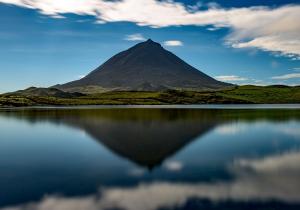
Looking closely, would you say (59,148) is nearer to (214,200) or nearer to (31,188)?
(31,188)

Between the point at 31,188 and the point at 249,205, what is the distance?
13.4 metres

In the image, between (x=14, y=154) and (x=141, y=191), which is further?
(x=14, y=154)

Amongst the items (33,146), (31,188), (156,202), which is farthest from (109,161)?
(33,146)

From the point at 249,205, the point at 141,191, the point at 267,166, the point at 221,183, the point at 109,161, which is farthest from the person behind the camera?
the point at 109,161

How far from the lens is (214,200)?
19.7 meters

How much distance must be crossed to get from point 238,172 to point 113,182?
31.4 ft

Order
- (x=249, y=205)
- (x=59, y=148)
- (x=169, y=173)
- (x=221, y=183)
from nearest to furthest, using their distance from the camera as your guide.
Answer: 1. (x=249, y=205)
2. (x=221, y=183)
3. (x=169, y=173)
4. (x=59, y=148)

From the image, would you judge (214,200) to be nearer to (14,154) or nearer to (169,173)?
(169,173)

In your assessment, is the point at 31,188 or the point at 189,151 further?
the point at 189,151

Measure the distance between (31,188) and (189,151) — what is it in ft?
61.8

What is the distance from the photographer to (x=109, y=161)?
3161cm

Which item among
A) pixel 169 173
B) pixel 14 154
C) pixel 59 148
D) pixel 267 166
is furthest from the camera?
pixel 59 148

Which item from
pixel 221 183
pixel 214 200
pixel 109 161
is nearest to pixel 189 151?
pixel 109 161

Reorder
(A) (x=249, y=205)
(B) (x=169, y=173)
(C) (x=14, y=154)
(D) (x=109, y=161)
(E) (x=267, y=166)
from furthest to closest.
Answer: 1. (C) (x=14, y=154)
2. (D) (x=109, y=161)
3. (E) (x=267, y=166)
4. (B) (x=169, y=173)
5. (A) (x=249, y=205)
